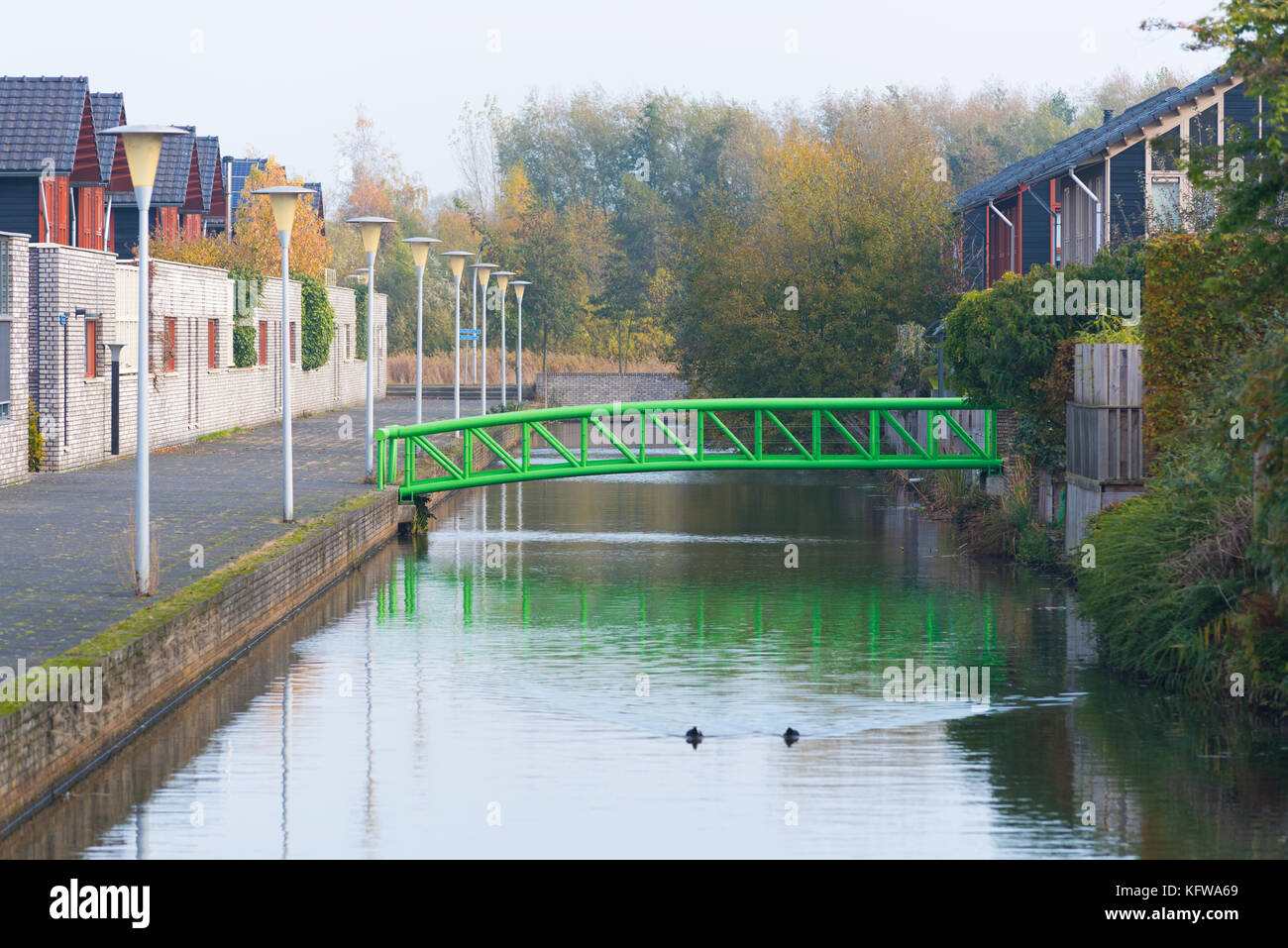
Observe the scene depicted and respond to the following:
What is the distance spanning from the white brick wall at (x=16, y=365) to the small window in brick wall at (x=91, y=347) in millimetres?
3375

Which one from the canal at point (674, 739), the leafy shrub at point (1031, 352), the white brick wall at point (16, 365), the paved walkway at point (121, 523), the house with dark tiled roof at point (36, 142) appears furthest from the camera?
the house with dark tiled roof at point (36, 142)

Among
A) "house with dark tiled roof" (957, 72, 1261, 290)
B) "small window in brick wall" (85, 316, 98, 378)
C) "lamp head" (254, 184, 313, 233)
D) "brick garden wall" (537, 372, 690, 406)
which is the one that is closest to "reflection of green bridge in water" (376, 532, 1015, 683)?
"lamp head" (254, 184, 313, 233)

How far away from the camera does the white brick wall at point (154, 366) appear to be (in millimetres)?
29703

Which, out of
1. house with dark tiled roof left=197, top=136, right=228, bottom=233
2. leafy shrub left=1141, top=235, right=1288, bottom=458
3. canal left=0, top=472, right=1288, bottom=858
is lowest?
canal left=0, top=472, right=1288, bottom=858

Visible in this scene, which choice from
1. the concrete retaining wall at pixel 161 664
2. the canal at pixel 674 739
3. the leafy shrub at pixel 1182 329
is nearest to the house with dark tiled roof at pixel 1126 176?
the leafy shrub at pixel 1182 329

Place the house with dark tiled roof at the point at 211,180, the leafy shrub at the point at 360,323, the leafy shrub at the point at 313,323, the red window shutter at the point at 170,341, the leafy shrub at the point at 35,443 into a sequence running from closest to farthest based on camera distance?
the leafy shrub at the point at 35,443, the red window shutter at the point at 170,341, the house with dark tiled roof at the point at 211,180, the leafy shrub at the point at 313,323, the leafy shrub at the point at 360,323

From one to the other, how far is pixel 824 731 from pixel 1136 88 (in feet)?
326

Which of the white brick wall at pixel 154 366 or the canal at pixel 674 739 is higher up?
the white brick wall at pixel 154 366

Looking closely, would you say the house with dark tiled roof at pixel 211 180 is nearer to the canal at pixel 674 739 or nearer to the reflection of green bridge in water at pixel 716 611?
the reflection of green bridge in water at pixel 716 611

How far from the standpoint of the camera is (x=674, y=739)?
1284 centimetres

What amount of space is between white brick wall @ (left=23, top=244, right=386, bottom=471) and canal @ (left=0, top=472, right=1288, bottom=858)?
10.2m

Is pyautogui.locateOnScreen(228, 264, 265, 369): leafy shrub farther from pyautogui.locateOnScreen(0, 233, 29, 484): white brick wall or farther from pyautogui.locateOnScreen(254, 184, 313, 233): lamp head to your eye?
pyautogui.locateOnScreen(254, 184, 313, 233): lamp head

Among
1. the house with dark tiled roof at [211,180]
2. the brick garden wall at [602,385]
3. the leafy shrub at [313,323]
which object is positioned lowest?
the brick garden wall at [602,385]

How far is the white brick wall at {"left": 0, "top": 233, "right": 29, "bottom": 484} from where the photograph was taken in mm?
26984
